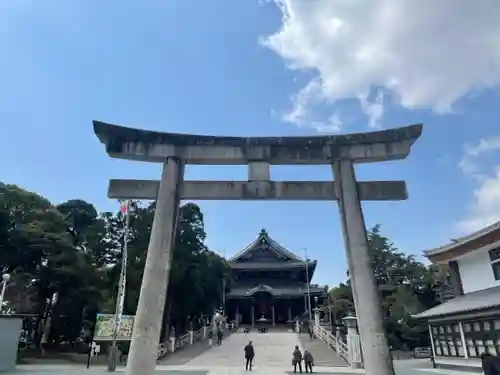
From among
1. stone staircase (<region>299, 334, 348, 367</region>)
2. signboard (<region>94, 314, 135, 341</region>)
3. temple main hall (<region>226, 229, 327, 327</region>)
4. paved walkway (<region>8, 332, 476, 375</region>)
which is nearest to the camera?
paved walkway (<region>8, 332, 476, 375</region>)

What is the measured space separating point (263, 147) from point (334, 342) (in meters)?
21.5

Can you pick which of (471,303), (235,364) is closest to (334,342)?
(235,364)

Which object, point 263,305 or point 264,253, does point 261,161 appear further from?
point 264,253

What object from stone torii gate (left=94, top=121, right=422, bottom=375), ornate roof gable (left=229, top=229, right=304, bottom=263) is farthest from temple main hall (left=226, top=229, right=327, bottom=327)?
stone torii gate (left=94, top=121, right=422, bottom=375)

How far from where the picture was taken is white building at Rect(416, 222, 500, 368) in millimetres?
17734

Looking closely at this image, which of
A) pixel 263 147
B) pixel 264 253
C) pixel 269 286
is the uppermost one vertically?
pixel 264 253

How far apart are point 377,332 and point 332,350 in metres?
21.2

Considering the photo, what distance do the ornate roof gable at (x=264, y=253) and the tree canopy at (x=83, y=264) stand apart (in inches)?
661

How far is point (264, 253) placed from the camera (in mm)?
53688

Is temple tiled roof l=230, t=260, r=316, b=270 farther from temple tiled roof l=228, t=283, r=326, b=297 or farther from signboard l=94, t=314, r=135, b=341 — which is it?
signboard l=94, t=314, r=135, b=341

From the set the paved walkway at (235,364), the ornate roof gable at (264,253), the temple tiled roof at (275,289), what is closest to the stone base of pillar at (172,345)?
the paved walkway at (235,364)

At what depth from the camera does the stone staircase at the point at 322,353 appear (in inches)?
900

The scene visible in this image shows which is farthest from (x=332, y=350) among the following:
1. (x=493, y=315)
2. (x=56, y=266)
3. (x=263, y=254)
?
(x=263, y=254)

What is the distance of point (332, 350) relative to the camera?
26.9 metres
